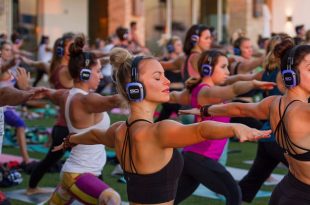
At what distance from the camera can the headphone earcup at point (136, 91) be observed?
3.89 meters

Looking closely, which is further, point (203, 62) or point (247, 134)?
point (203, 62)

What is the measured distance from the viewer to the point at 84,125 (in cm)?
564

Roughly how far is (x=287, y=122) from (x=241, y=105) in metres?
0.63

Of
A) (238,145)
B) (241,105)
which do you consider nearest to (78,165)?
(241,105)

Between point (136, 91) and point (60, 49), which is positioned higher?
point (60, 49)

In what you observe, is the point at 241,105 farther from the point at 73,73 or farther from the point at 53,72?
the point at 53,72

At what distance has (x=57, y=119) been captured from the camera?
8062 mm

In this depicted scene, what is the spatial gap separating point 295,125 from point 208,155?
1.70 metres

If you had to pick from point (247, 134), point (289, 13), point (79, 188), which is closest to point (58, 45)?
point (79, 188)

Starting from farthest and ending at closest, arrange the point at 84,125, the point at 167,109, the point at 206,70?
the point at 167,109, the point at 206,70, the point at 84,125

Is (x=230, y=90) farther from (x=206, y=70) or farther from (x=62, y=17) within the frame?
(x=62, y=17)

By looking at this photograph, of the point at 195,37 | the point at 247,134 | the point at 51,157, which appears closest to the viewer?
the point at 247,134

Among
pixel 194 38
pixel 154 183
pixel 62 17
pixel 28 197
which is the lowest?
pixel 28 197

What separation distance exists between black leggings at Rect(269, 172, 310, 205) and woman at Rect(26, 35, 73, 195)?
11.2ft
